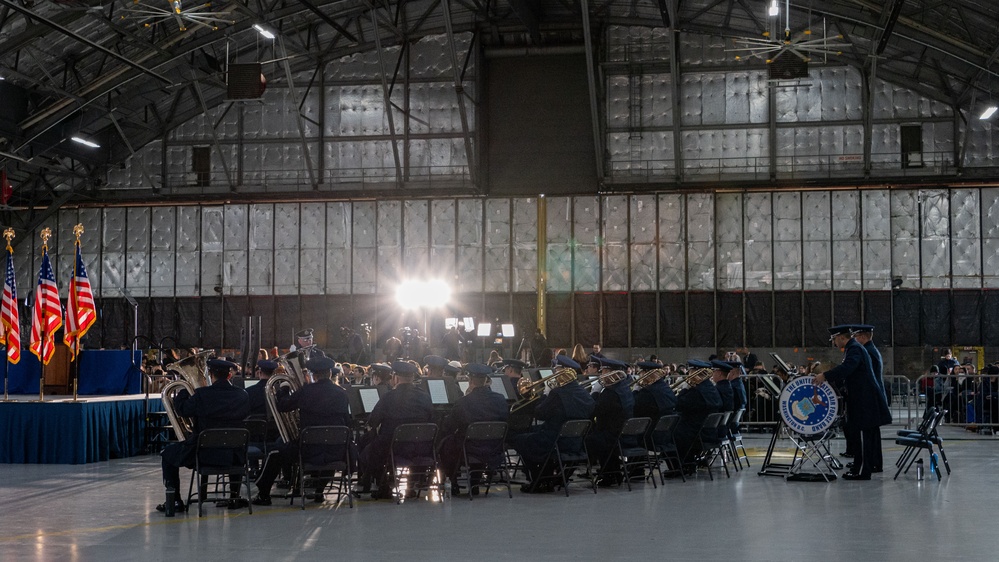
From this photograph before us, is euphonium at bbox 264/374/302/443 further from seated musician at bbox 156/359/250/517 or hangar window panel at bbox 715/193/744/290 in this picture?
hangar window panel at bbox 715/193/744/290

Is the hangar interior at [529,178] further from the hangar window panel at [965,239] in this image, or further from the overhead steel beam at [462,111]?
the overhead steel beam at [462,111]

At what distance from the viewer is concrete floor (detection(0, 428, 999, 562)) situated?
24.0 feet

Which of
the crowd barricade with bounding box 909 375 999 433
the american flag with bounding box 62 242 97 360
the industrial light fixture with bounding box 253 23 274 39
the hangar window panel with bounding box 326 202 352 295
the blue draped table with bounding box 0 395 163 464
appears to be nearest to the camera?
the blue draped table with bounding box 0 395 163 464

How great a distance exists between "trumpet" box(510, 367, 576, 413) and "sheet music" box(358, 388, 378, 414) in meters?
1.64

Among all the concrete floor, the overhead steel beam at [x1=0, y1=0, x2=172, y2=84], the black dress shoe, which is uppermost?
the overhead steel beam at [x1=0, y1=0, x2=172, y2=84]

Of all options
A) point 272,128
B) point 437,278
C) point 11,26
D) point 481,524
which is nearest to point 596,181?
point 437,278

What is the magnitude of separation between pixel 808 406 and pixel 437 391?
4469mm

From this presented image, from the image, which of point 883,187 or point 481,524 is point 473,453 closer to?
point 481,524

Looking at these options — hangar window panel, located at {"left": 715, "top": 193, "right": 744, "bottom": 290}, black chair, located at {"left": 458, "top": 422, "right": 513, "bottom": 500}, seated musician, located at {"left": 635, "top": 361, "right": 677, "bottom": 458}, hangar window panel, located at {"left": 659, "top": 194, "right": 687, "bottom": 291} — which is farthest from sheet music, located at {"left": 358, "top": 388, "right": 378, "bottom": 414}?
hangar window panel, located at {"left": 715, "top": 193, "right": 744, "bottom": 290}

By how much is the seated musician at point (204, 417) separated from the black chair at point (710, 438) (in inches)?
227

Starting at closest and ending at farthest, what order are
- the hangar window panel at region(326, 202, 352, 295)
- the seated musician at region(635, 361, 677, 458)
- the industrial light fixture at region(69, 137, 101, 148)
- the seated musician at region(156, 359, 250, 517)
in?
1. the seated musician at region(156, 359, 250, 517)
2. the seated musician at region(635, 361, 677, 458)
3. the industrial light fixture at region(69, 137, 101, 148)
4. the hangar window panel at region(326, 202, 352, 295)

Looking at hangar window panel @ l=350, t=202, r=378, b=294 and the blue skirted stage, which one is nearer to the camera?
the blue skirted stage

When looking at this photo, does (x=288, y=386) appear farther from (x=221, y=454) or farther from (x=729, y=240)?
(x=729, y=240)

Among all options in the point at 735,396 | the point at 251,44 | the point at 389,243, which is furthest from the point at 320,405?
the point at 251,44
